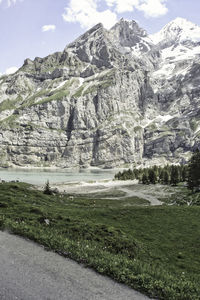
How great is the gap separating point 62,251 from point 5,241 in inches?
142

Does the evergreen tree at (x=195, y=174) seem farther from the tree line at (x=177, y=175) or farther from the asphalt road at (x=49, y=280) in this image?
the asphalt road at (x=49, y=280)

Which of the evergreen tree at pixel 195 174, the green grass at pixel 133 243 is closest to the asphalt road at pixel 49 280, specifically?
the green grass at pixel 133 243

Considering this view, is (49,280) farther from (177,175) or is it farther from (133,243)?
(177,175)

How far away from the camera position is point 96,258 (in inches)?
492

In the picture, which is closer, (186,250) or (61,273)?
(61,273)

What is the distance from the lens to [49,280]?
10.1 m

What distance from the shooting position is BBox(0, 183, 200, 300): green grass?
10875 mm

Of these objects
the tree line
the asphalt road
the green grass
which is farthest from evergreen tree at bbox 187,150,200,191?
the asphalt road

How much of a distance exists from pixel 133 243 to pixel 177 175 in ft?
364

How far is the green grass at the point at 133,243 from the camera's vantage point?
10875 millimetres

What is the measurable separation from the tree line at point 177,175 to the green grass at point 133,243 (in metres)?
50.7

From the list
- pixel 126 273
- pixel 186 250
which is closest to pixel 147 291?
pixel 126 273

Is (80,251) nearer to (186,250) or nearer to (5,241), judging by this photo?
(5,241)

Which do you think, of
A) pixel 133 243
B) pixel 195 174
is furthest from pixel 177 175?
pixel 133 243
